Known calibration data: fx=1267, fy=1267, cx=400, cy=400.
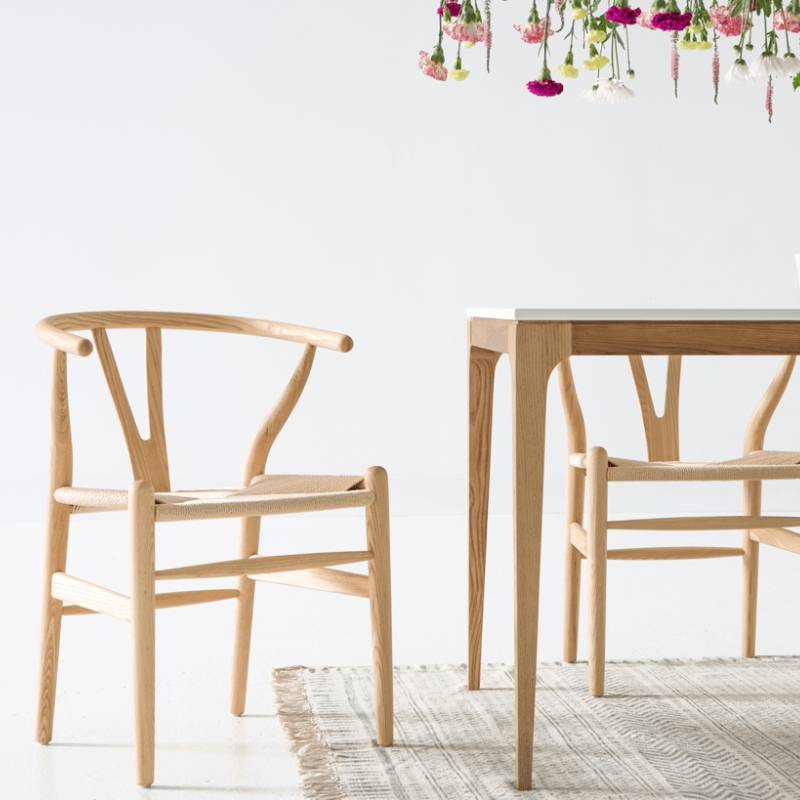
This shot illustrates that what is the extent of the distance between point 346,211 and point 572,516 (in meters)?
2.25

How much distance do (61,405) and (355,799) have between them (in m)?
0.75

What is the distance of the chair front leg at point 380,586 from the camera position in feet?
6.43

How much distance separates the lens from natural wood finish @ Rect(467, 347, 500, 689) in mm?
2281

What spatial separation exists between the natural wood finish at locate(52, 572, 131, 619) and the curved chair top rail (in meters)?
0.38

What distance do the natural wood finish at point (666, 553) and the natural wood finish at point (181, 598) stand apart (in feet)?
2.47

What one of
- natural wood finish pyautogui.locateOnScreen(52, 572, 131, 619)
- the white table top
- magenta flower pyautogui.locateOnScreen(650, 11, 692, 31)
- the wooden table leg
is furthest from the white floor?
magenta flower pyautogui.locateOnScreen(650, 11, 692, 31)

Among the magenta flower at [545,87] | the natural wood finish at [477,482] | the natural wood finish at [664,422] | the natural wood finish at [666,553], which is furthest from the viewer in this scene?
the natural wood finish at [664,422]

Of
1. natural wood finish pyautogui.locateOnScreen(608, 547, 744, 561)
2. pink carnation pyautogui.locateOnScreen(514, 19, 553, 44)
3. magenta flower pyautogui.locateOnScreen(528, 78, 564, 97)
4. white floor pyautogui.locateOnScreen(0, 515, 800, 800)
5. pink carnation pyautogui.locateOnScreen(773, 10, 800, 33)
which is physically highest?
pink carnation pyautogui.locateOnScreen(514, 19, 553, 44)

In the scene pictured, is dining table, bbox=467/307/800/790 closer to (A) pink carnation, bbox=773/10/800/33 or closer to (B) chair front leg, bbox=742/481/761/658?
(A) pink carnation, bbox=773/10/800/33

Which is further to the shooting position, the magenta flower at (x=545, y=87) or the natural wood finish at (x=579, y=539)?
the natural wood finish at (x=579, y=539)

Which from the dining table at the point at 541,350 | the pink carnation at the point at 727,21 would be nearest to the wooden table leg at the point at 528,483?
the dining table at the point at 541,350

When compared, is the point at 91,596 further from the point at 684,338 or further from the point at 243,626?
the point at 684,338

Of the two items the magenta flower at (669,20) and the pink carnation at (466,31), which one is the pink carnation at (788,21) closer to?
the magenta flower at (669,20)

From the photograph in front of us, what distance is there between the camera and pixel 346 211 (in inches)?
178
